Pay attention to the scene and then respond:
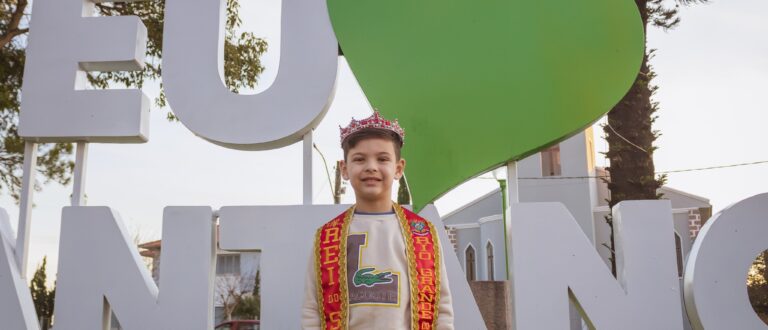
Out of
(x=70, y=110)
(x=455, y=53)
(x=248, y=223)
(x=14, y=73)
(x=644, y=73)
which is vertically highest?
(x=14, y=73)

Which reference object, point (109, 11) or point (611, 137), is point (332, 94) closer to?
point (611, 137)

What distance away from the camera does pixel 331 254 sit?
2648mm

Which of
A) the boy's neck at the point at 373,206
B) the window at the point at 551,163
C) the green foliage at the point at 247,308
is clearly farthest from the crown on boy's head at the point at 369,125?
the green foliage at the point at 247,308

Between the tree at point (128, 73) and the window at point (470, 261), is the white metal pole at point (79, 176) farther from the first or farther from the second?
the window at point (470, 261)

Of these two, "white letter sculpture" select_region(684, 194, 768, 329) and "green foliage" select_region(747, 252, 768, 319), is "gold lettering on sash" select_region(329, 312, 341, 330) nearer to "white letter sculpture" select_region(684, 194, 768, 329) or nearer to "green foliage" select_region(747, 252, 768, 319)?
"white letter sculpture" select_region(684, 194, 768, 329)

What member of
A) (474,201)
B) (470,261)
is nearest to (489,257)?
(470,261)

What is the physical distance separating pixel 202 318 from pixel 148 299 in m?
0.36

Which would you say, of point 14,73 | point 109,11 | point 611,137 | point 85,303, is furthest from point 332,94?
point 14,73

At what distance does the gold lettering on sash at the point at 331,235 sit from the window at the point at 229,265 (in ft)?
96.1

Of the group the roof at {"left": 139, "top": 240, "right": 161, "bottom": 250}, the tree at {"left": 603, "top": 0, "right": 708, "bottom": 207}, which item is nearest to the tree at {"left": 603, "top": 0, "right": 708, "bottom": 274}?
the tree at {"left": 603, "top": 0, "right": 708, "bottom": 207}

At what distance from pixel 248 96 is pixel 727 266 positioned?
3076 millimetres

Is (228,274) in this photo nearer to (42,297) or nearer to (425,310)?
(42,297)

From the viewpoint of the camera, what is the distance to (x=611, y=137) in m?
6.32

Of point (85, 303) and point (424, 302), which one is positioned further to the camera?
point (85, 303)
